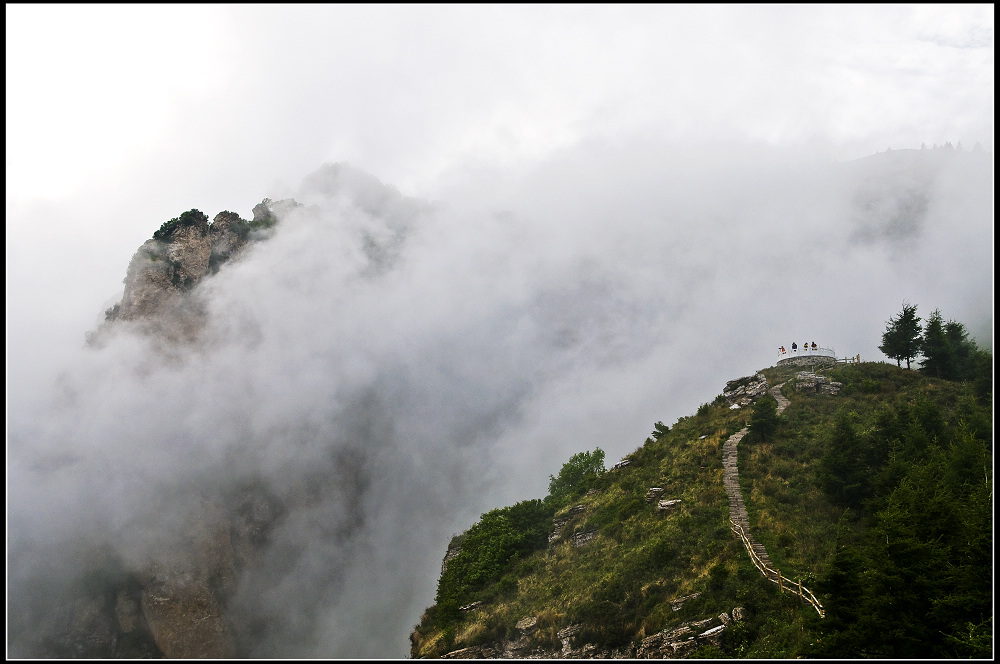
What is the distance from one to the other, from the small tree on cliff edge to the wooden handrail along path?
1155 cm

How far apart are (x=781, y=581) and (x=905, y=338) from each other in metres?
37.3

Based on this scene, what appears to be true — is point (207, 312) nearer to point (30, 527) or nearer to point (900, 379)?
point (30, 527)

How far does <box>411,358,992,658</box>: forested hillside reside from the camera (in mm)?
16906

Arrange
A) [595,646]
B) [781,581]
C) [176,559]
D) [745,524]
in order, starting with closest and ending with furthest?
[781,581] < [595,646] < [745,524] < [176,559]

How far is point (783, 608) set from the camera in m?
22.0

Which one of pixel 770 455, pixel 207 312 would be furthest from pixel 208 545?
pixel 770 455

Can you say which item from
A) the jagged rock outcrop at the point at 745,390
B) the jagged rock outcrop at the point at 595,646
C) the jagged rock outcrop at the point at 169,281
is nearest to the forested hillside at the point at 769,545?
the jagged rock outcrop at the point at 595,646

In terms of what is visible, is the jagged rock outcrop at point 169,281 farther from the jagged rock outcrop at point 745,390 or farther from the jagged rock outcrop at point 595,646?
the jagged rock outcrop at point 745,390

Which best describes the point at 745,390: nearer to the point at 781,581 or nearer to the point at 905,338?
the point at 905,338

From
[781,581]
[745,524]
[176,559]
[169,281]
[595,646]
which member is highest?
[169,281]

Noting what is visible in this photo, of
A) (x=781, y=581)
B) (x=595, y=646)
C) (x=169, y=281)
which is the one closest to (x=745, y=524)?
(x=781, y=581)

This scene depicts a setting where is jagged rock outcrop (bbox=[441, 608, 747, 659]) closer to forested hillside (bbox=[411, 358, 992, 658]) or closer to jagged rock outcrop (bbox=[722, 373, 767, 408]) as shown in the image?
forested hillside (bbox=[411, 358, 992, 658])

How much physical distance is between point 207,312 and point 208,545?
39.9 m

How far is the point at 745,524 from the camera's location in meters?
31.3
